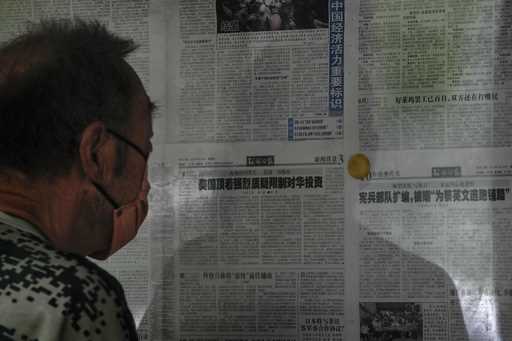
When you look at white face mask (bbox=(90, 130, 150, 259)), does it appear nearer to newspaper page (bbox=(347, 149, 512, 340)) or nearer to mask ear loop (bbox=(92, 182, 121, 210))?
mask ear loop (bbox=(92, 182, 121, 210))

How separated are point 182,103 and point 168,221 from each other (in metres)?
0.16

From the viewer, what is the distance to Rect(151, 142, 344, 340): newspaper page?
73 cm

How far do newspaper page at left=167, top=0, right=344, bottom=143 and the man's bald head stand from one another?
0.83ft

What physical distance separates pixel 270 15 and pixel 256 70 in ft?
0.25

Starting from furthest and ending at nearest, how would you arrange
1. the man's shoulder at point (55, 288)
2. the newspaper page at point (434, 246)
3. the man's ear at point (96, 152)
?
the newspaper page at point (434, 246), the man's ear at point (96, 152), the man's shoulder at point (55, 288)


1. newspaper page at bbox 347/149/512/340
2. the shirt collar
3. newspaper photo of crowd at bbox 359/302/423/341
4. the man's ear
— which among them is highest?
the man's ear

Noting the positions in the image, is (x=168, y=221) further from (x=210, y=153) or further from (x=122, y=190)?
(x=122, y=190)

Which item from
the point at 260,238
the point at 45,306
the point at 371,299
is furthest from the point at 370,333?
the point at 45,306

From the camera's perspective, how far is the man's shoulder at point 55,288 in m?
0.38

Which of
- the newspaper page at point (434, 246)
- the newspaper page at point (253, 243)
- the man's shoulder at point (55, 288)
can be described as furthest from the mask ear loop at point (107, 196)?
the newspaper page at point (434, 246)

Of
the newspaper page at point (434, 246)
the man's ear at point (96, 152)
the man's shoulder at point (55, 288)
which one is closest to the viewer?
the man's shoulder at point (55, 288)

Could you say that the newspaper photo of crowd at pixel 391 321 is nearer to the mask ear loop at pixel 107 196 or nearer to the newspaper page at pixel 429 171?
the newspaper page at pixel 429 171

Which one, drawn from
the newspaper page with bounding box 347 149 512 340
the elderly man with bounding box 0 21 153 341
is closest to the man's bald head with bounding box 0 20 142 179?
the elderly man with bounding box 0 21 153 341

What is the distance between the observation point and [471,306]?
27.3 inches
